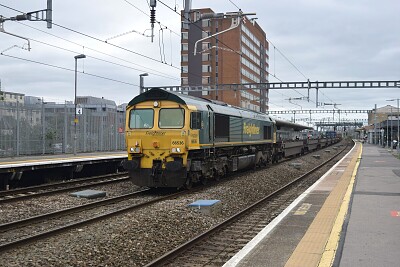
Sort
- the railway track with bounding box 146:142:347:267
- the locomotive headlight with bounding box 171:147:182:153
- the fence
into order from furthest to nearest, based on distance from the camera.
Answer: the fence, the locomotive headlight with bounding box 171:147:182:153, the railway track with bounding box 146:142:347:267

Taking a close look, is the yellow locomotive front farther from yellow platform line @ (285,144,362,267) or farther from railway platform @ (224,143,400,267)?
yellow platform line @ (285,144,362,267)

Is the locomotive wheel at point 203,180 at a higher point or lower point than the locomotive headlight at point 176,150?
lower

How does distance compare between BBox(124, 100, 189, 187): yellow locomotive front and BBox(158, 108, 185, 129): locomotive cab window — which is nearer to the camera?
BBox(124, 100, 189, 187): yellow locomotive front

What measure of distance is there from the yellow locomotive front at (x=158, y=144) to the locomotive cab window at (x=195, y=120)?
0.25 meters

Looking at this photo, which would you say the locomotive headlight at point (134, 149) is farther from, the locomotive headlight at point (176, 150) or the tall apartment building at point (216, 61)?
the tall apartment building at point (216, 61)

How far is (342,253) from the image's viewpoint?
612cm

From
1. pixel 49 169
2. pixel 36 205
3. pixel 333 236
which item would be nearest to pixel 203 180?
pixel 36 205

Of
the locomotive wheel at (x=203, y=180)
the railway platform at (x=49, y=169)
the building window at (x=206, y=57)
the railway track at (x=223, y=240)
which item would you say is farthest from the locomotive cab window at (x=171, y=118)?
the building window at (x=206, y=57)

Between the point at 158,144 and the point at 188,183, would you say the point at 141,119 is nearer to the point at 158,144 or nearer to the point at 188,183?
the point at 158,144

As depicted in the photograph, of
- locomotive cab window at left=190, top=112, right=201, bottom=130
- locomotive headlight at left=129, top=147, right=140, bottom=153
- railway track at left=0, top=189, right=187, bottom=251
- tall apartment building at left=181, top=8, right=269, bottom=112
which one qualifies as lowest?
railway track at left=0, top=189, right=187, bottom=251

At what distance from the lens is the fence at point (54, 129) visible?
84.9ft

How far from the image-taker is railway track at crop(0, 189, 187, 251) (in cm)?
798

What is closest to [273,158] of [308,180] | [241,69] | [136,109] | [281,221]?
[308,180]

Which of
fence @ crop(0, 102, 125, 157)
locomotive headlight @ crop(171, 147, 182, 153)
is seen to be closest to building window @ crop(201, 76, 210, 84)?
fence @ crop(0, 102, 125, 157)
